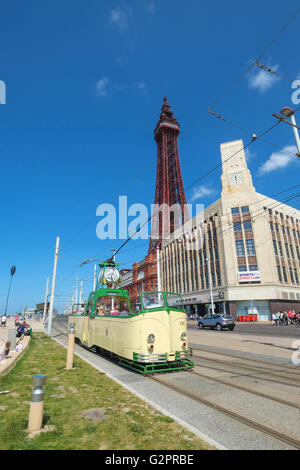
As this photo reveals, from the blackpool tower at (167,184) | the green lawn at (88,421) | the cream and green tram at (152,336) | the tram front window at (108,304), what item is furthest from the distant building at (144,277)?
the green lawn at (88,421)

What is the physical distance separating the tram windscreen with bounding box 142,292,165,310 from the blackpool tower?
77659 millimetres

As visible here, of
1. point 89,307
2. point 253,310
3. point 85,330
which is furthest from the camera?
point 253,310

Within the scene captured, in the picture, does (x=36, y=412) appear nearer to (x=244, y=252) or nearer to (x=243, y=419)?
(x=243, y=419)

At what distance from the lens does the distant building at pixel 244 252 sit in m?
40.6

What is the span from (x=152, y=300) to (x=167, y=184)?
8944 centimetres

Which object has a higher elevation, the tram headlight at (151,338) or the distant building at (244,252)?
the distant building at (244,252)

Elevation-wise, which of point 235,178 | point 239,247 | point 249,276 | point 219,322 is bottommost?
point 219,322

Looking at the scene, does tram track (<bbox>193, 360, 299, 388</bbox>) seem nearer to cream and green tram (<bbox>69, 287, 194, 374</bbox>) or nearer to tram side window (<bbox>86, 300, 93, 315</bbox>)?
cream and green tram (<bbox>69, 287, 194, 374</bbox>)

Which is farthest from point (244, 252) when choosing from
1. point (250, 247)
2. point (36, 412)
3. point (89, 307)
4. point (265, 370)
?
point (36, 412)

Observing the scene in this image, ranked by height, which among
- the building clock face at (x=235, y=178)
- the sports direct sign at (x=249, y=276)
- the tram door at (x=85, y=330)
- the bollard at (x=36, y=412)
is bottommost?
the bollard at (x=36, y=412)

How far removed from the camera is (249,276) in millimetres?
41000
